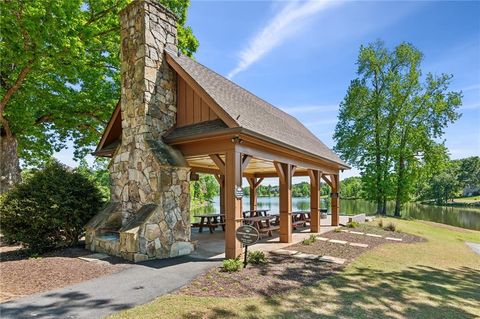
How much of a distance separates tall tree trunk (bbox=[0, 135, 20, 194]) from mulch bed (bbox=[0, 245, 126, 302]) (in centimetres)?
586

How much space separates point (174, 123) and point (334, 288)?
6018mm

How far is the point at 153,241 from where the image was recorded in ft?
23.3

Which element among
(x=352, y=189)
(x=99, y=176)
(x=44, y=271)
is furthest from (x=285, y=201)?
(x=352, y=189)

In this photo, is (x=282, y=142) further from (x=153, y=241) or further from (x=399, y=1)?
(x=399, y=1)

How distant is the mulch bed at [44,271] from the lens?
5.04 metres

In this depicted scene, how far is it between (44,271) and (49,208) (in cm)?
225

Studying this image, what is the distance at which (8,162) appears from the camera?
12320 millimetres

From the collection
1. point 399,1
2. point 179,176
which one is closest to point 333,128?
point 399,1

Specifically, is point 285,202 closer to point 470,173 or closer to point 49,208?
point 49,208

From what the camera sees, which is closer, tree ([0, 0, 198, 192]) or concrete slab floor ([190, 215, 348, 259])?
concrete slab floor ([190, 215, 348, 259])

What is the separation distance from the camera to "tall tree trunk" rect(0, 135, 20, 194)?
A: 39.3 ft

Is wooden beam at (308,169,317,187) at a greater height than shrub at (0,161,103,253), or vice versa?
wooden beam at (308,169,317,187)

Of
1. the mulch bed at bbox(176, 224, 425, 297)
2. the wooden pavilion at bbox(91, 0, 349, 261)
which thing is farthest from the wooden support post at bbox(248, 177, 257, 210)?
the mulch bed at bbox(176, 224, 425, 297)

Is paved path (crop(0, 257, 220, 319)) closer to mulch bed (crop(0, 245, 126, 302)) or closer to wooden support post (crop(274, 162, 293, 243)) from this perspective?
mulch bed (crop(0, 245, 126, 302))
